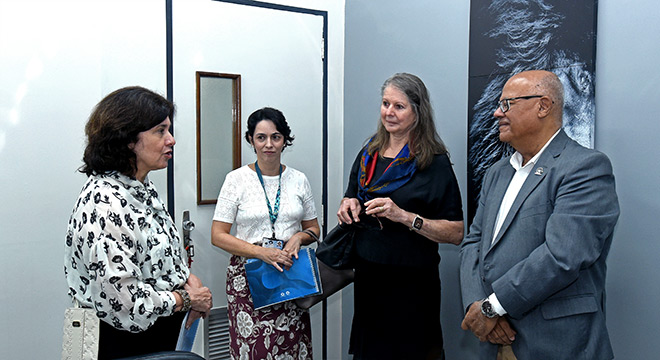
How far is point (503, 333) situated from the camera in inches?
67.9

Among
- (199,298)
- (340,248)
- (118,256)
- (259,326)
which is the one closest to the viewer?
(118,256)

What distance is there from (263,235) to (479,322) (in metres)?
1.14

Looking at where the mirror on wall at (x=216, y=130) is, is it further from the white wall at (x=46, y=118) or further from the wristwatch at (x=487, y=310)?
the wristwatch at (x=487, y=310)

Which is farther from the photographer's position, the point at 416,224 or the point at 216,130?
the point at 216,130

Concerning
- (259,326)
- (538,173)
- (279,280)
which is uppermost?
(538,173)

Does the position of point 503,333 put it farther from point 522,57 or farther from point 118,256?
point 118,256

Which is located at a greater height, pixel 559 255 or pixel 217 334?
pixel 559 255

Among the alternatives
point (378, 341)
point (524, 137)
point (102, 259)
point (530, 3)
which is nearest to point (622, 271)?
point (524, 137)

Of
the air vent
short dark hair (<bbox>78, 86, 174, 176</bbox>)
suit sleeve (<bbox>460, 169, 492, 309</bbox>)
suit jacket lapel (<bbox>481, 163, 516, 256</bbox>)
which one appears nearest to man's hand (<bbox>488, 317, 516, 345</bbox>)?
suit sleeve (<bbox>460, 169, 492, 309</bbox>)

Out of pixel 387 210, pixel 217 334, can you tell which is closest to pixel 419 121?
pixel 387 210

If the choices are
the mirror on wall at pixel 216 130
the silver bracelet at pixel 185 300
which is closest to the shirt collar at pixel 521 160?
the silver bracelet at pixel 185 300

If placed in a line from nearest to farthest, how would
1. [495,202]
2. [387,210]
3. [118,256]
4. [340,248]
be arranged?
[118,256], [495,202], [387,210], [340,248]

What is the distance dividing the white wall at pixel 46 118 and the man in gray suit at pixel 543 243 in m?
1.90

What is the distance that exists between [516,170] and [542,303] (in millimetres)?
476
